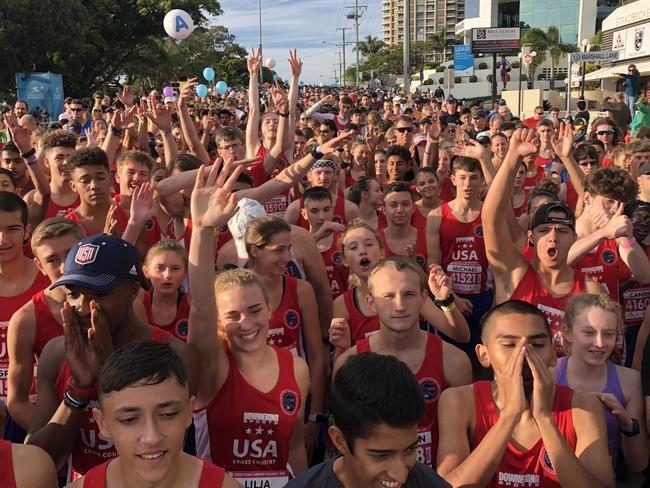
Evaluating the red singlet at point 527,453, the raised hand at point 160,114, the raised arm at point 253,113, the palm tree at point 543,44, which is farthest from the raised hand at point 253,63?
the palm tree at point 543,44

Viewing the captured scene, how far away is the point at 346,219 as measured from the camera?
Result: 629cm

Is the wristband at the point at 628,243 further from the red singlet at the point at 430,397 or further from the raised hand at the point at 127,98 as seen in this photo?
the raised hand at the point at 127,98

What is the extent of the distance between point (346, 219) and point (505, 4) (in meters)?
103

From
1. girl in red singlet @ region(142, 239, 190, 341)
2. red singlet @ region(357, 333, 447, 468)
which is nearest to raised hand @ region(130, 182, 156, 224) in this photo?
girl in red singlet @ region(142, 239, 190, 341)

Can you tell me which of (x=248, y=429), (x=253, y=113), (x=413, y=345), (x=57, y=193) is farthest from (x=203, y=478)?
(x=253, y=113)

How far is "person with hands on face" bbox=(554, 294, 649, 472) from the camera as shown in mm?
3248

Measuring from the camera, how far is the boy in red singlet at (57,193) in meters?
5.68

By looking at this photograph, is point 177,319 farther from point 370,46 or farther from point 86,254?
point 370,46

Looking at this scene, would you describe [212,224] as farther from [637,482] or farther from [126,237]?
[637,482]

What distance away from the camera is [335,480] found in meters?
2.24

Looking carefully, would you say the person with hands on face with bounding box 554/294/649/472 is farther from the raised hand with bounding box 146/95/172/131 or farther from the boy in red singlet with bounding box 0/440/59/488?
the raised hand with bounding box 146/95/172/131

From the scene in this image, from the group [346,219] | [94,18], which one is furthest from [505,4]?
[346,219]

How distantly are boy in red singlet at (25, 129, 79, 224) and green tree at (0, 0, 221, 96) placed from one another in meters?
32.6

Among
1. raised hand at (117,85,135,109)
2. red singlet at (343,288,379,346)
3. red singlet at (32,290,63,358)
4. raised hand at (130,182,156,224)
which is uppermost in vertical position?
raised hand at (117,85,135,109)
